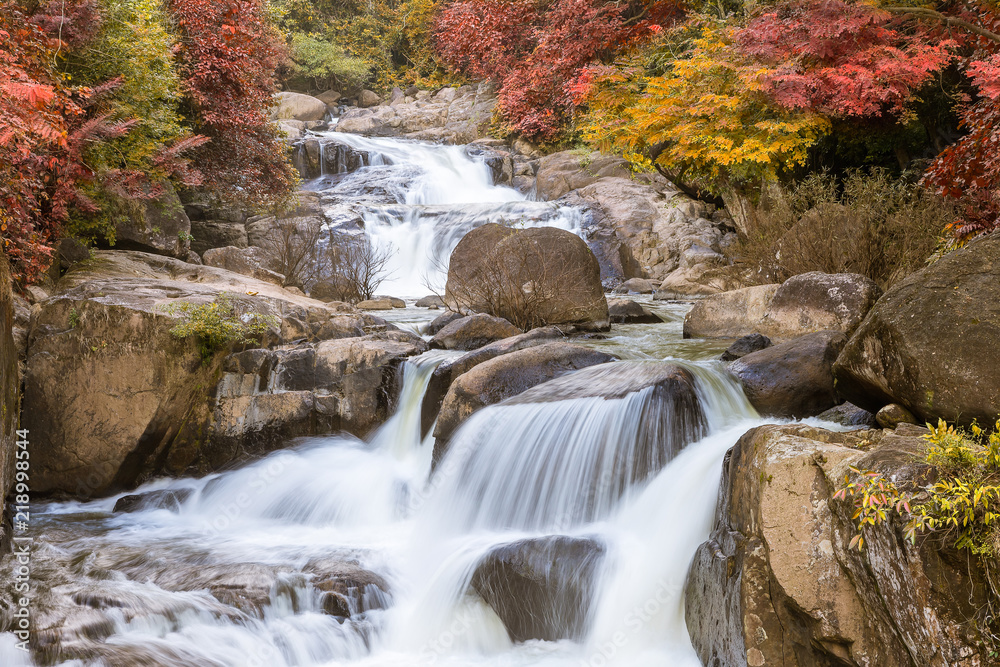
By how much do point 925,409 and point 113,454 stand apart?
677cm

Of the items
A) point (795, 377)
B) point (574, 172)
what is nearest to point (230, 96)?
point (574, 172)

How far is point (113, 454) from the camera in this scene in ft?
21.0

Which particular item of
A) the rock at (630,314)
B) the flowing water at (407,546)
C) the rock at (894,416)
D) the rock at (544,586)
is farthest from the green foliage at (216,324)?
the rock at (894,416)

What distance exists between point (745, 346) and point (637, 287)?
684 cm

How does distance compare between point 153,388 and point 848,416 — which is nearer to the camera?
point 848,416

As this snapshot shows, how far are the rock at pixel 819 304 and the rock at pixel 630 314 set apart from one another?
253cm

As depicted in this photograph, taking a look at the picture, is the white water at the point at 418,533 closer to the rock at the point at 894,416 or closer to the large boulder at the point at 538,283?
the rock at the point at 894,416

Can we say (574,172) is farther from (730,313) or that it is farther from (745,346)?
(745,346)

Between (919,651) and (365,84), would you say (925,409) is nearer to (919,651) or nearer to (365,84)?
(919,651)

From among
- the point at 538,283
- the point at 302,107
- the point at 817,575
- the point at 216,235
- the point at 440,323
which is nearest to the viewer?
the point at 817,575

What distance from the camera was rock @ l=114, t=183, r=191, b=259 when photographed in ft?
29.3

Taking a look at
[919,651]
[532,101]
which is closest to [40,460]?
[919,651]

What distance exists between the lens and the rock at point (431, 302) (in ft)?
38.7

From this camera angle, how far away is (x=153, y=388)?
6453 millimetres
